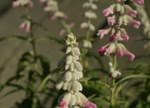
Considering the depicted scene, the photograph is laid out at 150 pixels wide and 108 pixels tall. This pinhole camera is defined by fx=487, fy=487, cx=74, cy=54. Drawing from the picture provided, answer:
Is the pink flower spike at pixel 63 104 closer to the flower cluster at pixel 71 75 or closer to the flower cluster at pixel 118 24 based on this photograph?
the flower cluster at pixel 71 75

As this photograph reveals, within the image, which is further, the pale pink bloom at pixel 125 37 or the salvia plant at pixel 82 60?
the pale pink bloom at pixel 125 37

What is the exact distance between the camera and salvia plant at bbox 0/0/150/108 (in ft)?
6.13

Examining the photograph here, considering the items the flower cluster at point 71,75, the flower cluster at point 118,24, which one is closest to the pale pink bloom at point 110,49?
the flower cluster at point 118,24

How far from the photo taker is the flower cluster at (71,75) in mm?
1821

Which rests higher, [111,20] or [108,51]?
[111,20]

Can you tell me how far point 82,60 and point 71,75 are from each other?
176 centimetres

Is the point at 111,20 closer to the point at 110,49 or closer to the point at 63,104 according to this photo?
→ the point at 110,49

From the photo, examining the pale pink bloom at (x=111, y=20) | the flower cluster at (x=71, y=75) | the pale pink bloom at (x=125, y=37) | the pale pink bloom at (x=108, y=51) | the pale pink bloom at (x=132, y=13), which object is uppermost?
the pale pink bloom at (x=132, y=13)

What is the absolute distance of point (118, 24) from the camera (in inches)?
90.9

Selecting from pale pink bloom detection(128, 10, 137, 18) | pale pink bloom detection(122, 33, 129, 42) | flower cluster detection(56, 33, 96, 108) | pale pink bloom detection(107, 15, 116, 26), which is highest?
pale pink bloom detection(128, 10, 137, 18)

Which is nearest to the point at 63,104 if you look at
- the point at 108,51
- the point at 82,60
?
the point at 108,51

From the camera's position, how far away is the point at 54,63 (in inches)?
199

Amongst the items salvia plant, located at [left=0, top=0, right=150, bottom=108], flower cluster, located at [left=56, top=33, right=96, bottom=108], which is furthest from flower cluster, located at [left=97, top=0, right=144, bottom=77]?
flower cluster, located at [left=56, top=33, right=96, bottom=108]

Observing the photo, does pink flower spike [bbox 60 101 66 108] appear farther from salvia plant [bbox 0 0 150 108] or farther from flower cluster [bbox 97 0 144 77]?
flower cluster [bbox 97 0 144 77]
